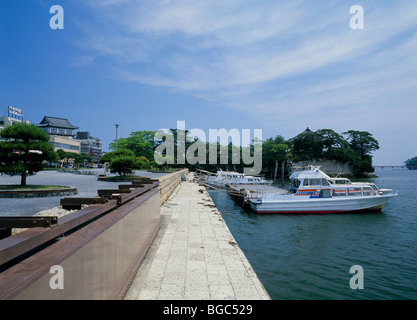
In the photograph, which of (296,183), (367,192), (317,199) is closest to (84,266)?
(317,199)

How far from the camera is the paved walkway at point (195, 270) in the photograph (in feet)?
16.8

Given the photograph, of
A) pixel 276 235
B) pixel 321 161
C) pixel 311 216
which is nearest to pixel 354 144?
pixel 321 161

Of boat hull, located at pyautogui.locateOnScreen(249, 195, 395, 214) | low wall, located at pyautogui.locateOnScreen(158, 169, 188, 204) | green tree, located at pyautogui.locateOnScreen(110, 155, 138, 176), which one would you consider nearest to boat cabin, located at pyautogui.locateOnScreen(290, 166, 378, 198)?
boat hull, located at pyautogui.locateOnScreen(249, 195, 395, 214)

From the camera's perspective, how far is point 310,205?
21.4 metres

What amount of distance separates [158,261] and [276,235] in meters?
10.3

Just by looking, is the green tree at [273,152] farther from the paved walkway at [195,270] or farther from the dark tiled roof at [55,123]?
the dark tiled roof at [55,123]

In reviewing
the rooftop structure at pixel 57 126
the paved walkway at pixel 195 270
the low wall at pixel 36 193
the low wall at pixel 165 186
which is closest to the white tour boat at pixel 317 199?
the low wall at pixel 165 186

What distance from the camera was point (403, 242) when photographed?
47.6ft

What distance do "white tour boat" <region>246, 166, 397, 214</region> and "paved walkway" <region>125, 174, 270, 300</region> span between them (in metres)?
11.9

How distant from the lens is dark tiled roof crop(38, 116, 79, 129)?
106m

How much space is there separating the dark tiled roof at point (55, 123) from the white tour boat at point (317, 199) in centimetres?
11161

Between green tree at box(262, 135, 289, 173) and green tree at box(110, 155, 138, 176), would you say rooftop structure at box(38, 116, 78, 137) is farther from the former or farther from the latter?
green tree at box(110, 155, 138, 176)
